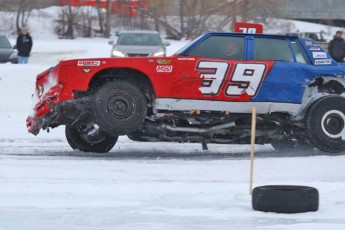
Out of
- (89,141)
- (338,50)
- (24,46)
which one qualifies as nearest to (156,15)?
(24,46)

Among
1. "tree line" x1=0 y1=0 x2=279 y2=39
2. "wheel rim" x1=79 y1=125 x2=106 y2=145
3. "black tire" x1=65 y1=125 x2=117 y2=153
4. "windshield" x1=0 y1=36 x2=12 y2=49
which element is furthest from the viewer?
"tree line" x1=0 y1=0 x2=279 y2=39

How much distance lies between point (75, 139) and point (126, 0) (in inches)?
1598

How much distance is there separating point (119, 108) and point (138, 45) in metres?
14.5

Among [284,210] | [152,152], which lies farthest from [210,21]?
[284,210]

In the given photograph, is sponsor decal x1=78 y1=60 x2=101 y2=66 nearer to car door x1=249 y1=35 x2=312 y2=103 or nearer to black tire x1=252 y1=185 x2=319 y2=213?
car door x1=249 y1=35 x2=312 y2=103

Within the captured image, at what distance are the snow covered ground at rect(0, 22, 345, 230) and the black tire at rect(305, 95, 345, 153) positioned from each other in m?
0.20

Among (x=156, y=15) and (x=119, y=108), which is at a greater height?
(x=119, y=108)

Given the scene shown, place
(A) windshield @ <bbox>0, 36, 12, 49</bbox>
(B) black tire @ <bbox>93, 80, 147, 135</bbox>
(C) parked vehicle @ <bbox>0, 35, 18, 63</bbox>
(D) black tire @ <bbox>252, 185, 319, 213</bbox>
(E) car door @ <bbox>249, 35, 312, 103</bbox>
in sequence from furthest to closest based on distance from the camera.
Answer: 1. (A) windshield @ <bbox>0, 36, 12, 49</bbox>
2. (C) parked vehicle @ <bbox>0, 35, 18, 63</bbox>
3. (E) car door @ <bbox>249, 35, 312, 103</bbox>
4. (B) black tire @ <bbox>93, 80, 147, 135</bbox>
5. (D) black tire @ <bbox>252, 185, 319, 213</bbox>

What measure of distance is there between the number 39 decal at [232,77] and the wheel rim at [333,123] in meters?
1.10

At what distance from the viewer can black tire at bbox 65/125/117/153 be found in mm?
12516

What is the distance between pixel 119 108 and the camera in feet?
38.4

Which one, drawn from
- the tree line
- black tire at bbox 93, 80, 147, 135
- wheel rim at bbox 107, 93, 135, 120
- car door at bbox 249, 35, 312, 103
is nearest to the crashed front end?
black tire at bbox 93, 80, 147, 135

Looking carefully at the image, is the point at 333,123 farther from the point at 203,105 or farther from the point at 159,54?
the point at 159,54

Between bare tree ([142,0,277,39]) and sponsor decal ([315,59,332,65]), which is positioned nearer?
sponsor decal ([315,59,332,65])
